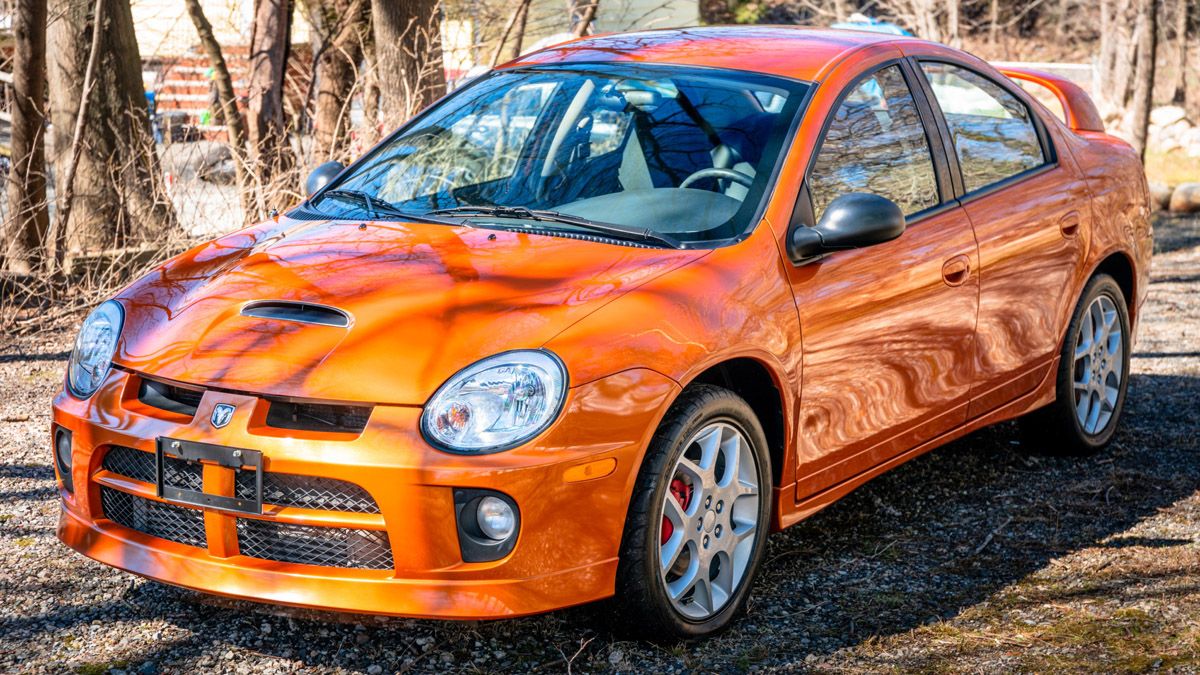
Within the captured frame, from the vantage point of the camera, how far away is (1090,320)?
5.74 meters

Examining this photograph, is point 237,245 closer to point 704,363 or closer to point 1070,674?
point 704,363

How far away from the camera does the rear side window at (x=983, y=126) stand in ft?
16.4

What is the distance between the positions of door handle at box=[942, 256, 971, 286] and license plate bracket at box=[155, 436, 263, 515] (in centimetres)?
247

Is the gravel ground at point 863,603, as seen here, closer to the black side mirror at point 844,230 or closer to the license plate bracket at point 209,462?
the license plate bracket at point 209,462

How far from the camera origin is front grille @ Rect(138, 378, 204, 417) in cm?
346

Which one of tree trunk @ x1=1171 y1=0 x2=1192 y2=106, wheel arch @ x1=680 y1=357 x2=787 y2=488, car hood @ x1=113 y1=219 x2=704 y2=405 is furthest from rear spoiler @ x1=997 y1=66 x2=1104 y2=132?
tree trunk @ x1=1171 y1=0 x2=1192 y2=106

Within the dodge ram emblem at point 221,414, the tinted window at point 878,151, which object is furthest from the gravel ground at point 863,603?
the tinted window at point 878,151

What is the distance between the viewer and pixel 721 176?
4234 mm

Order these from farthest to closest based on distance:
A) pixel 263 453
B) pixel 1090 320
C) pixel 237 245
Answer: pixel 1090 320, pixel 237 245, pixel 263 453

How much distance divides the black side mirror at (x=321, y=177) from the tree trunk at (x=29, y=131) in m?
3.50

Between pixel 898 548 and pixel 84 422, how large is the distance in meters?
2.68

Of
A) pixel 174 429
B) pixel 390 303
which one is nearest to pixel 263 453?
pixel 174 429

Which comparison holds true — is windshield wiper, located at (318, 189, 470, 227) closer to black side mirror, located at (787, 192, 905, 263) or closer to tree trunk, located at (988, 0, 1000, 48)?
black side mirror, located at (787, 192, 905, 263)

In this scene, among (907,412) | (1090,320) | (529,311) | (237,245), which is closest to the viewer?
(529,311)
